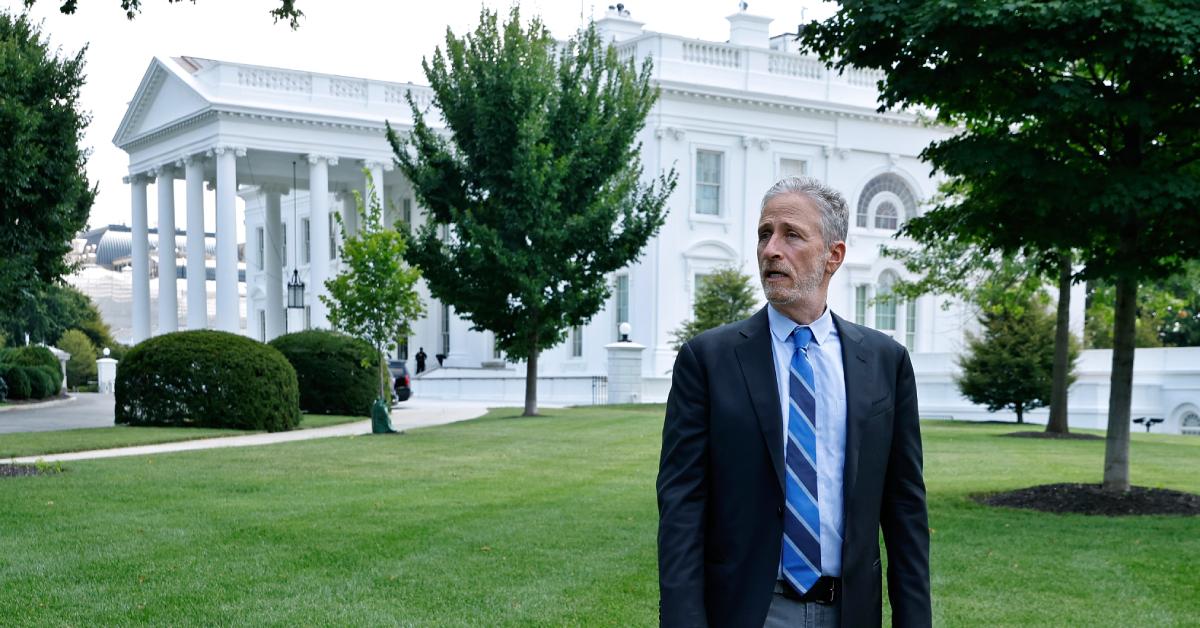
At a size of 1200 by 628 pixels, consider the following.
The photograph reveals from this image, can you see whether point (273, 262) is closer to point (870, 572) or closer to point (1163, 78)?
point (1163, 78)

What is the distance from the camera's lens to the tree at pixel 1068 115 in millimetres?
10469

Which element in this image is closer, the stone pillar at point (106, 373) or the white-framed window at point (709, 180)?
the white-framed window at point (709, 180)

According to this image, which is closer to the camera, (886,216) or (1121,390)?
(1121,390)

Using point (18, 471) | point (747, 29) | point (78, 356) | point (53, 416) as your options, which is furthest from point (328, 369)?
point (78, 356)

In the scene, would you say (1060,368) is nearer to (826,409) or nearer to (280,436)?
(280,436)

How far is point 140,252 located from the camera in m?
52.9

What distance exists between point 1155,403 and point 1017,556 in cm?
2729

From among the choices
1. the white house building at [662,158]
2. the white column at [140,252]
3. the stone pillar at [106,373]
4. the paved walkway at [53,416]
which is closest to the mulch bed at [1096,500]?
the paved walkway at [53,416]

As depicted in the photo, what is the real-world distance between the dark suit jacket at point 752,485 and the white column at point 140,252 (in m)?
52.3

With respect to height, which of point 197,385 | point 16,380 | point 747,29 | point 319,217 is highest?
point 747,29

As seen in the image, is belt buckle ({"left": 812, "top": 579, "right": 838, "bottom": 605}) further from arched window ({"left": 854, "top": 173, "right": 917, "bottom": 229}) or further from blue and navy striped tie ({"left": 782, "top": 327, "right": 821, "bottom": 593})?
arched window ({"left": 854, "top": 173, "right": 917, "bottom": 229})

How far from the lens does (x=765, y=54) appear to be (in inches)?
1820

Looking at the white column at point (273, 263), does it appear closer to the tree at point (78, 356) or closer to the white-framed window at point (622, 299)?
the tree at point (78, 356)

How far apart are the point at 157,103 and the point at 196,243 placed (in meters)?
5.91
